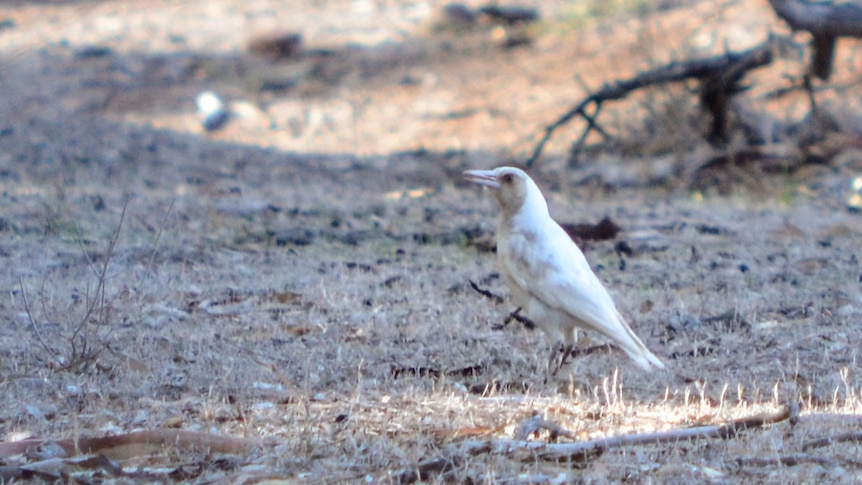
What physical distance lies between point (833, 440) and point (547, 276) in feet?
4.58

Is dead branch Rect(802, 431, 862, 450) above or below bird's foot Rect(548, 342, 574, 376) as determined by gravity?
above

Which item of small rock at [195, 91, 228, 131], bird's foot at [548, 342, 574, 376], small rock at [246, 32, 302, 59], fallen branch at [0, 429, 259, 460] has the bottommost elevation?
small rock at [195, 91, 228, 131]

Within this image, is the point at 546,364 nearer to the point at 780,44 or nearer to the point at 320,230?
the point at 320,230

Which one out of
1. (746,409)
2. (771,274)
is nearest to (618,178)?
(771,274)

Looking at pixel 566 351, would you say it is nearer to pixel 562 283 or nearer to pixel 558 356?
pixel 558 356

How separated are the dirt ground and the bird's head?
650mm

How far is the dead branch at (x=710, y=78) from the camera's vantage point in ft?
35.3

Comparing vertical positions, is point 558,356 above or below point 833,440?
below

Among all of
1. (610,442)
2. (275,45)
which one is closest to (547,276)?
(610,442)

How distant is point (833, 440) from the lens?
145 inches

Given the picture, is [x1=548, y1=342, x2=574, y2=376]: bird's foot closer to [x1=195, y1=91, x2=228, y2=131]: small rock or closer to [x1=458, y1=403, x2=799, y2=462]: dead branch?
[x1=458, y1=403, x2=799, y2=462]: dead branch

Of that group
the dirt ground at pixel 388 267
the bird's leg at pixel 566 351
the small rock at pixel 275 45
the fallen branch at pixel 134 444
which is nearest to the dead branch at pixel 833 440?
the dirt ground at pixel 388 267

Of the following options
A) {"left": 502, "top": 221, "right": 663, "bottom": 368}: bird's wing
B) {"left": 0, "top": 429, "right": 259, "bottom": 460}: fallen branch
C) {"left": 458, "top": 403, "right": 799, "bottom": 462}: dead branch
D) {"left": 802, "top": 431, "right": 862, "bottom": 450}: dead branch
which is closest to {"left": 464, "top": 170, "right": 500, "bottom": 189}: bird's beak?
{"left": 502, "top": 221, "right": 663, "bottom": 368}: bird's wing

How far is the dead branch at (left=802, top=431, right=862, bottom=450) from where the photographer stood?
368 centimetres
